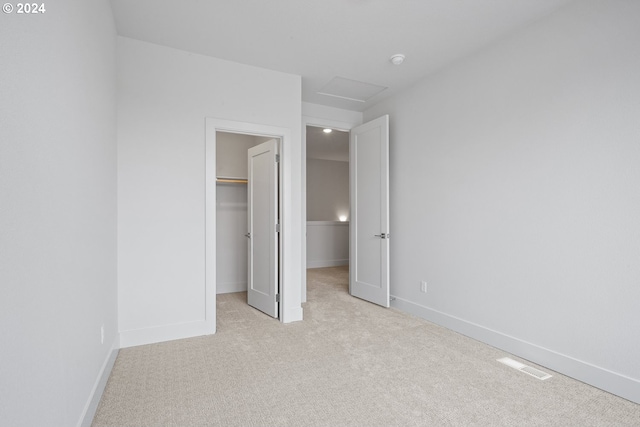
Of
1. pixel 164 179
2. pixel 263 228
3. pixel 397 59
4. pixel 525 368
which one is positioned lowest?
pixel 525 368

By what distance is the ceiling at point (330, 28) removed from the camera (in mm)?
2547

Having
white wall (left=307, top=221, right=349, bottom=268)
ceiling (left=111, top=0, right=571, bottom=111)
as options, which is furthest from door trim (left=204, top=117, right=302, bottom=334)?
white wall (left=307, top=221, right=349, bottom=268)

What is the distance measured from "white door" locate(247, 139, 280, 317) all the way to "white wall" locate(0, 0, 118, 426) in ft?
5.96

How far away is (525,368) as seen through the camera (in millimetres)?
2592

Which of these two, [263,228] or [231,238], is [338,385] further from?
[231,238]

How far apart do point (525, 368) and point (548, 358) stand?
21 cm

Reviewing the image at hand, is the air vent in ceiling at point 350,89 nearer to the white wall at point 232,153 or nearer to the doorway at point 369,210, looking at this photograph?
the doorway at point 369,210

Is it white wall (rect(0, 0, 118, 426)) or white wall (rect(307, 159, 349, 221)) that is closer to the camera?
white wall (rect(0, 0, 118, 426))

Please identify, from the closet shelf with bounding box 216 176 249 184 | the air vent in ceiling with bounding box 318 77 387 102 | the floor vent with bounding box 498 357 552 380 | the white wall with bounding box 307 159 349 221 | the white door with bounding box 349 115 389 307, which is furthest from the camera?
the white wall with bounding box 307 159 349 221

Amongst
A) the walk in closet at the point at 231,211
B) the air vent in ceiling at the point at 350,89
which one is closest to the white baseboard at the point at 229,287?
the walk in closet at the point at 231,211

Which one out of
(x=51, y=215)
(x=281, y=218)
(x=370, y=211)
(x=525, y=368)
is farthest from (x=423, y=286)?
(x=51, y=215)

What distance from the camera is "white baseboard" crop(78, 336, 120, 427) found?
5.81 feet

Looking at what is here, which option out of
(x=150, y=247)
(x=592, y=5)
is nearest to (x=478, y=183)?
(x=592, y=5)

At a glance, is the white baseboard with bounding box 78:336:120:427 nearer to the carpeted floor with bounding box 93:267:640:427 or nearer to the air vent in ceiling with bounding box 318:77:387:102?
the carpeted floor with bounding box 93:267:640:427
